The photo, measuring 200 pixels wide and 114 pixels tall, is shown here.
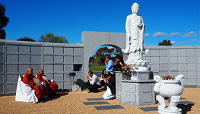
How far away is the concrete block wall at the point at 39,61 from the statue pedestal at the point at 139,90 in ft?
12.9

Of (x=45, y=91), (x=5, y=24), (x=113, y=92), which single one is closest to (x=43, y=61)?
(x=45, y=91)

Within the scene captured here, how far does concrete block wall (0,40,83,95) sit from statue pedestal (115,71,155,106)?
394cm

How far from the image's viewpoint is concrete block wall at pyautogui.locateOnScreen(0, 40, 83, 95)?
7.85m

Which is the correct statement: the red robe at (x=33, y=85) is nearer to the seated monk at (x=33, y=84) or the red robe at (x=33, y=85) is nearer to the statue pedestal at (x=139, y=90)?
the seated monk at (x=33, y=84)

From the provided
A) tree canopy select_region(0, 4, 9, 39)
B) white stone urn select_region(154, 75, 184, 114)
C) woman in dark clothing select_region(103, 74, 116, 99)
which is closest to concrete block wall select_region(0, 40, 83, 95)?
woman in dark clothing select_region(103, 74, 116, 99)

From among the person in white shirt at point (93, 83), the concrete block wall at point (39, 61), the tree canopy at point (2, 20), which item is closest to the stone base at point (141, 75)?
the person in white shirt at point (93, 83)

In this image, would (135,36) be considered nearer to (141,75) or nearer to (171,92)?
(141,75)

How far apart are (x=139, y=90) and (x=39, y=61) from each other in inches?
207

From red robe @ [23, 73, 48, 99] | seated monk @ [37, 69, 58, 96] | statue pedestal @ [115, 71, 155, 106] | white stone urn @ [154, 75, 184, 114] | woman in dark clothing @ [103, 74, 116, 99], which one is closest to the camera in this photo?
white stone urn @ [154, 75, 184, 114]

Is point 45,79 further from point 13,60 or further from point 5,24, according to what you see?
point 5,24

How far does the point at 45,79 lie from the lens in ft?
24.6

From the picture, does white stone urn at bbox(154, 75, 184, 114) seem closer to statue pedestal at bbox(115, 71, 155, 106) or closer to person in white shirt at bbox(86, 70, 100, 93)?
statue pedestal at bbox(115, 71, 155, 106)

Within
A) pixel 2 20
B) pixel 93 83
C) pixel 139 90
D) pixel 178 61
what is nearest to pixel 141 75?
pixel 139 90

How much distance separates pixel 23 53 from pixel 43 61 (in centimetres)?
100
